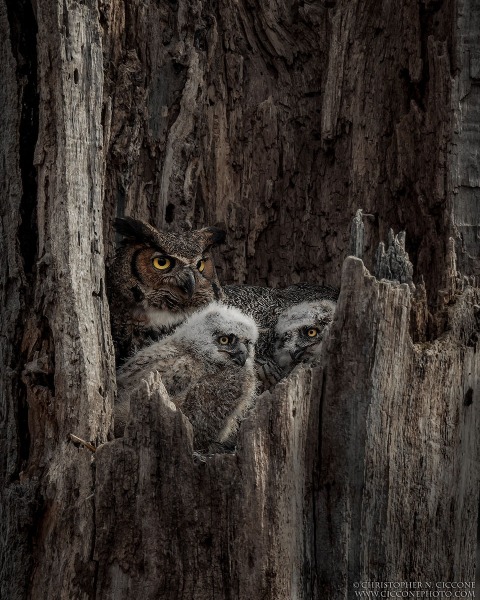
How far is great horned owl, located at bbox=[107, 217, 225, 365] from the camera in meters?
3.70

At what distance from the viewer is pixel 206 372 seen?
3.39 metres

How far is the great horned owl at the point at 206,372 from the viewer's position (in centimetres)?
330

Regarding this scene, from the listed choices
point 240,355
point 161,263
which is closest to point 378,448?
point 240,355

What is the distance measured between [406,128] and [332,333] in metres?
1.47

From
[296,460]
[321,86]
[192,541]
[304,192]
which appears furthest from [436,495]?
[321,86]

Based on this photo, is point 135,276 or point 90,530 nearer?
point 90,530

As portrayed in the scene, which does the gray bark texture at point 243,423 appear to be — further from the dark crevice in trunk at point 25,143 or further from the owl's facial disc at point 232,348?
the owl's facial disc at point 232,348

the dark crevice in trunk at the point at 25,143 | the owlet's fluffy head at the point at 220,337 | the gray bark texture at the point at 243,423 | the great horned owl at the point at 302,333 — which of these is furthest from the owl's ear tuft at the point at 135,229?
the great horned owl at the point at 302,333

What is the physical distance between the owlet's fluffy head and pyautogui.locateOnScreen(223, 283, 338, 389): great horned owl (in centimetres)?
19

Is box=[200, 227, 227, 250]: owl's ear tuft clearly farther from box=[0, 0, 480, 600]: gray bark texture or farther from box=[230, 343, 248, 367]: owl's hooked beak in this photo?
box=[230, 343, 248, 367]: owl's hooked beak

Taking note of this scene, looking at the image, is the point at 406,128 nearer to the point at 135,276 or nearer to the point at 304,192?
the point at 304,192

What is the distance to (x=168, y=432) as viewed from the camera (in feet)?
9.37

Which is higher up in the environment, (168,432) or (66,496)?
(168,432)

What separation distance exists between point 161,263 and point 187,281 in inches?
5.1
